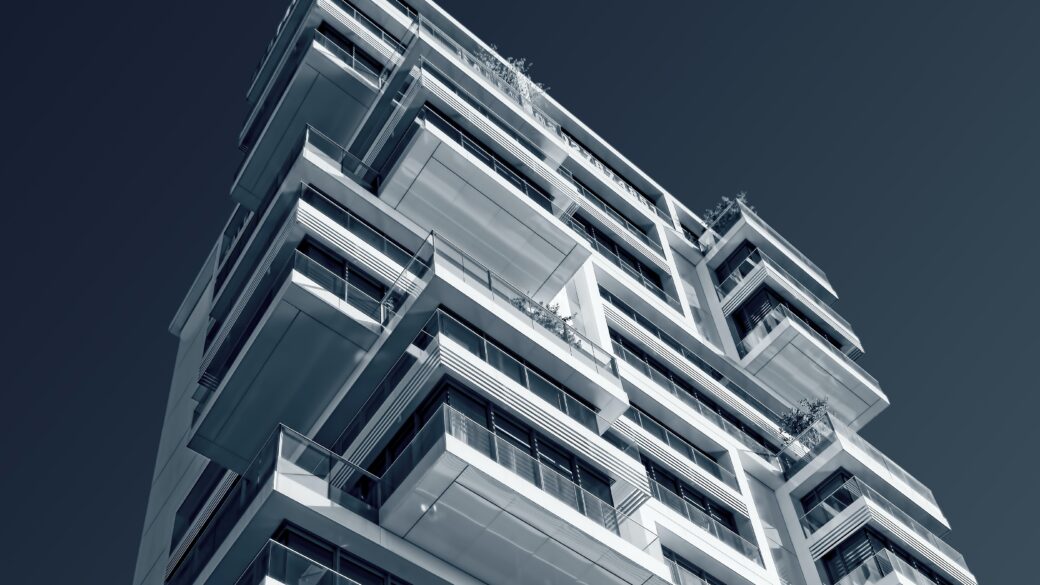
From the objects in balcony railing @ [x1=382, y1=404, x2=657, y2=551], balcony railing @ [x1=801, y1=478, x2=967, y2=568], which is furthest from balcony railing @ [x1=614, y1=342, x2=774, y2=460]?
balcony railing @ [x1=382, y1=404, x2=657, y2=551]

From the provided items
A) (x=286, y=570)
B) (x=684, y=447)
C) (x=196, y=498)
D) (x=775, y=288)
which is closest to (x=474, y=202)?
(x=684, y=447)

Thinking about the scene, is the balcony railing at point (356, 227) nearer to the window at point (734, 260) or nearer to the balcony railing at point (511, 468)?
the balcony railing at point (511, 468)

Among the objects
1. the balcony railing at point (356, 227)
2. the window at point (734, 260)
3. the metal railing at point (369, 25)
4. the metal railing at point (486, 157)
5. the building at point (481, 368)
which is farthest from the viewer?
the window at point (734, 260)

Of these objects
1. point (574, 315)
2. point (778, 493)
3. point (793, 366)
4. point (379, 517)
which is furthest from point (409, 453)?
point (793, 366)

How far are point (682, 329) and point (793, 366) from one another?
487cm

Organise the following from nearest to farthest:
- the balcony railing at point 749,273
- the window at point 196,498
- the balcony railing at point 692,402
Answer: the window at point 196,498
the balcony railing at point 692,402
the balcony railing at point 749,273

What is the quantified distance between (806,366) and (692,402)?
6.89 m

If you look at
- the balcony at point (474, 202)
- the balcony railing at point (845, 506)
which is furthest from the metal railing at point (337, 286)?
the balcony railing at point (845, 506)

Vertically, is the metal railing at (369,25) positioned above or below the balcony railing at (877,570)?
above

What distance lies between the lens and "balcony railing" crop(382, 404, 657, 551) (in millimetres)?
21391

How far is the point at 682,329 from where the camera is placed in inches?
1469

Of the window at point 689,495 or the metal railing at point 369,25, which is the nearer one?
the window at point 689,495

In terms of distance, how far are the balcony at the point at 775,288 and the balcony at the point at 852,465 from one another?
6.62 metres

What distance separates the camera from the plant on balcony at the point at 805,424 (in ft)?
118
